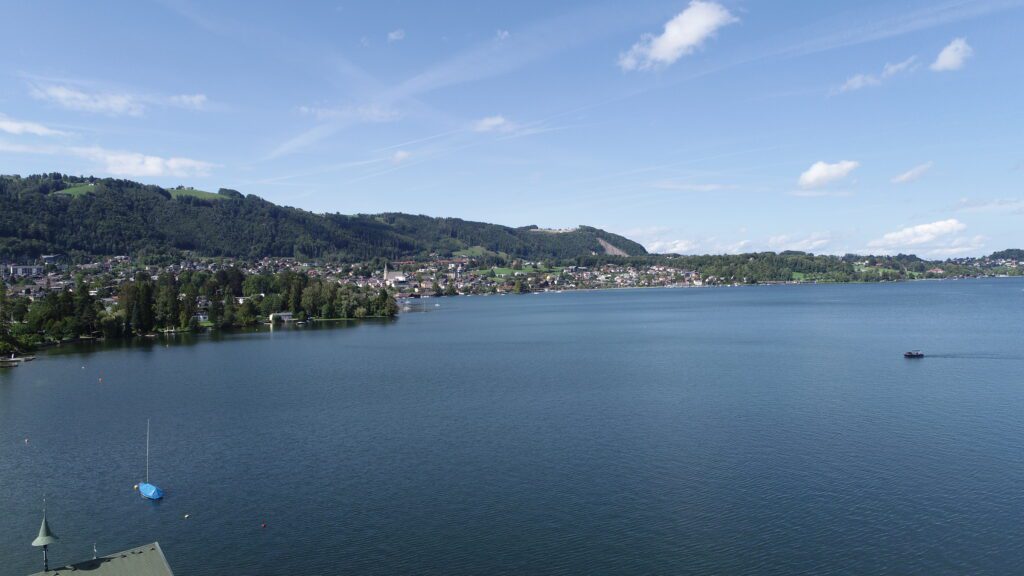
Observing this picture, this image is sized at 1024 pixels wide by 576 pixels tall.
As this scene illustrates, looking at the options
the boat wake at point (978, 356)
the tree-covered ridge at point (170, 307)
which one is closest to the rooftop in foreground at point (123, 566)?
the boat wake at point (978, 356)

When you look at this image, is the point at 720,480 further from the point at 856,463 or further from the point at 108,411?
the point at 108,411

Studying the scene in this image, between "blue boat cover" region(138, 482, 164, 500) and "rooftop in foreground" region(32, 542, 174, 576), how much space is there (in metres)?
11.2

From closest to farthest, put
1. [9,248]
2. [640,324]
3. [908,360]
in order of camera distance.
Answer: [908,360] → [640,324] → [9,248]

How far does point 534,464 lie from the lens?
28.5m

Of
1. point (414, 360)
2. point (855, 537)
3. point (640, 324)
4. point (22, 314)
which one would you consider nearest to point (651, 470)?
point (855, 537)

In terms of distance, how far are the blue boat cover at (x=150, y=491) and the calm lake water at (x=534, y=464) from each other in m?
0.39

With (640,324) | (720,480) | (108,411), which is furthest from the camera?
(640,324)

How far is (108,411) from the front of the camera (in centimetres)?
4016

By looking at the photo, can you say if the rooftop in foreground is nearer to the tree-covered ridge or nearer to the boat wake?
the boat wake

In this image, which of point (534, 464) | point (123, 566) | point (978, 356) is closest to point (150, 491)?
point (123, 566)

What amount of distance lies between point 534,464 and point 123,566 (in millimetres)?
16996

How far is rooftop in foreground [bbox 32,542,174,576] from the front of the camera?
14.0 m

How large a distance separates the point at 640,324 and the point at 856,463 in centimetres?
6814

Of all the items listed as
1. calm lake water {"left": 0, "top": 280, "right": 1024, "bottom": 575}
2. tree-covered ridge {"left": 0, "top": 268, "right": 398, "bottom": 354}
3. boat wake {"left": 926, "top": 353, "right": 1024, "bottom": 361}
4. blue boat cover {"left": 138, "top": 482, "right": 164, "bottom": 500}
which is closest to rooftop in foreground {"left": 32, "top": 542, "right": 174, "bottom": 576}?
calm lake water {"left": 0, "top": 280, "right": 1024, "bottom": 575}
